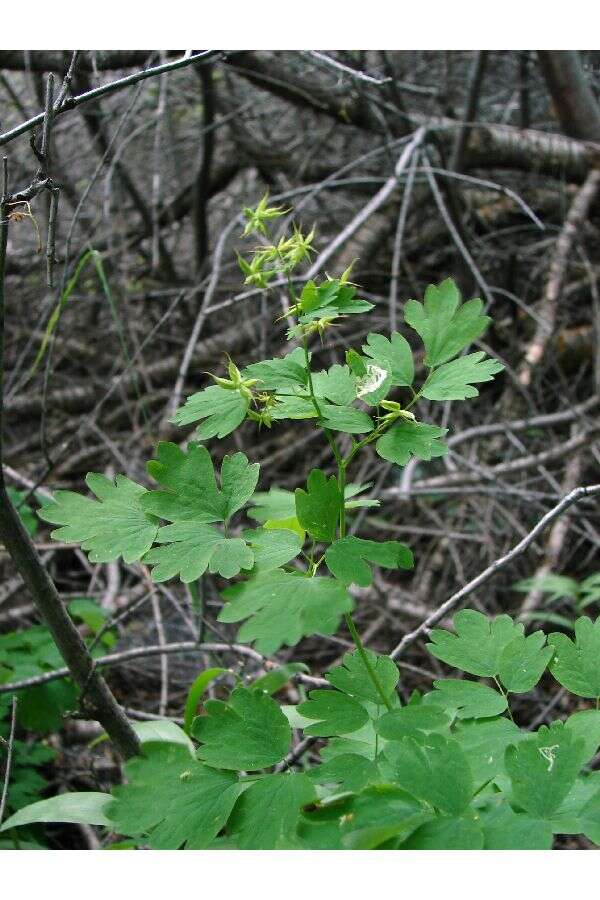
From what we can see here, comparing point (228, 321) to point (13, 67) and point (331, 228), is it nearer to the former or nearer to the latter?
point (331, 228)

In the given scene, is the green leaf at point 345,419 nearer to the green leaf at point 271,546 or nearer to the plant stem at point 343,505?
the plant stem at point 343,505

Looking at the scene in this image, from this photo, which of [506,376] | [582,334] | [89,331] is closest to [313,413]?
[506,376]

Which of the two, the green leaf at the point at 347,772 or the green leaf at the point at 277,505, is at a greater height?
the green leaf at the point at 277,505

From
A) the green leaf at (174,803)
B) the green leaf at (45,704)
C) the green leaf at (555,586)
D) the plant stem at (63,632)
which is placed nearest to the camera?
the green leaf at (174,803)

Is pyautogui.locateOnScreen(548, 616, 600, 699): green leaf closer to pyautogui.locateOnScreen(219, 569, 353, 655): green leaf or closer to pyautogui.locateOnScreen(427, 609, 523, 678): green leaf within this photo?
pyautogui.locateOnScreen(427, 609, 523, 678): green leaf

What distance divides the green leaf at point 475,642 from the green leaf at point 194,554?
270 mm

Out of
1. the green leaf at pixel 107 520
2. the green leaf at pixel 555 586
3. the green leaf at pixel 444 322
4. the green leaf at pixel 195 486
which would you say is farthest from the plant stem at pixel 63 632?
the green leaf at pixel 555 586

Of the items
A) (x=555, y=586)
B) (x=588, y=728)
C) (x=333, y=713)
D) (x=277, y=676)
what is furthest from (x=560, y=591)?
(x=333, y=713)

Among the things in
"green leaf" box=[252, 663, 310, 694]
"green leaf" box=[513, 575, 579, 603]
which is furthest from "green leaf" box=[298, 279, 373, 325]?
"green leaf" box=[513, 575, 579, 603]

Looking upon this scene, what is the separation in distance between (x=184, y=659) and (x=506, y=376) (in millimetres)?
1552

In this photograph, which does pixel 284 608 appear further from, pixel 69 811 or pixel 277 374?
pixel 69 811

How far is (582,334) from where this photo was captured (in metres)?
3.21

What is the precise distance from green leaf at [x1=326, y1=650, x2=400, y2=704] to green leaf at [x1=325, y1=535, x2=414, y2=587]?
17 cm

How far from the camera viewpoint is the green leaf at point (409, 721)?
84 centimetres
